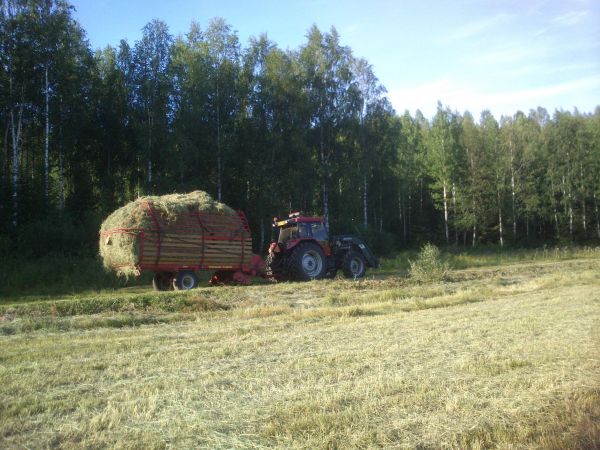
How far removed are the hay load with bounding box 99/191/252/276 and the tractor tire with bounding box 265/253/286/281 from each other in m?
1.05

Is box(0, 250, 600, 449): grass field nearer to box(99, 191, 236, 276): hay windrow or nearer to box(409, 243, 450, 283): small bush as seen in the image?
box(99, 191, 236, 276): hay windrow

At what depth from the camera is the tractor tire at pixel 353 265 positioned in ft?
65.3

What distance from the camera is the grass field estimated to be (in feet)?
12.5

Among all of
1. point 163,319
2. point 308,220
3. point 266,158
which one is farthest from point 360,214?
point 163,319

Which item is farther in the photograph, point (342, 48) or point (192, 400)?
point (342, 48)

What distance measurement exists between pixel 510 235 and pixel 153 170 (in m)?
33.4

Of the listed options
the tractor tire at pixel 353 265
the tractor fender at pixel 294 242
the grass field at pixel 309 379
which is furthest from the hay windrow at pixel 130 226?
the tractor tire at pixel 353 265

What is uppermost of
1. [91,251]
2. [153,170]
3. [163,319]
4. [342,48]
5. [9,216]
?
[342,48]

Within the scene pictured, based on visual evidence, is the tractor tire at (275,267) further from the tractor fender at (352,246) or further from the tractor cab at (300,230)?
the tractor fender at (352,246)

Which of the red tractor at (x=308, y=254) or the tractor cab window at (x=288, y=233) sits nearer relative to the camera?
the red tractor at (x=308, y=254)

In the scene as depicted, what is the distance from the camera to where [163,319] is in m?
10.5

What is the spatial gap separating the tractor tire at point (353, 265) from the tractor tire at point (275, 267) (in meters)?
2.54

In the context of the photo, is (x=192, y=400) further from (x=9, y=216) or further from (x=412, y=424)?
(x=9, y=216)

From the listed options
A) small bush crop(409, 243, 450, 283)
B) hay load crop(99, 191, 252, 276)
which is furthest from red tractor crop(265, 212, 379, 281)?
small bush crop(409, 243, 450, 283)
